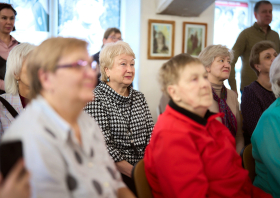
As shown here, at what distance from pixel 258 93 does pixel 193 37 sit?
2314 mm

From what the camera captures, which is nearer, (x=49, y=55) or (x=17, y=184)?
(x=17, y=184)

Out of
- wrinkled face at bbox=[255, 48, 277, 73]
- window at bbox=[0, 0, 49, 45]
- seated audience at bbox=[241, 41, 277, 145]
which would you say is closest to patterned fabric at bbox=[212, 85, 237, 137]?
seated audience at bbox=[241, 41, 277, 145]

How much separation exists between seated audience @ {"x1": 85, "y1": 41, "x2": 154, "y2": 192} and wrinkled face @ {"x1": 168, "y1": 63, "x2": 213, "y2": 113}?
759mm

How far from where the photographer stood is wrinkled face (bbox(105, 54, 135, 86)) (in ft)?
6.87

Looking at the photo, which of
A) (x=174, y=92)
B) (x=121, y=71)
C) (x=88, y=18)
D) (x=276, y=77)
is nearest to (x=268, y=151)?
(x=276, y=77)

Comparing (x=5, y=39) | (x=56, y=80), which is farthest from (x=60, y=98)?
(x=5, y=39)

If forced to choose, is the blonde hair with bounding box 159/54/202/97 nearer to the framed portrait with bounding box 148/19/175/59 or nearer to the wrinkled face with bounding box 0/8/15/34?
the wrinkled face with bounding box 0/8/15/34

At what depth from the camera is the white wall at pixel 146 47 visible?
13.7 feet

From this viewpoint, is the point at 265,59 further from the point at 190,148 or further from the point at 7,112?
the point at 7,112

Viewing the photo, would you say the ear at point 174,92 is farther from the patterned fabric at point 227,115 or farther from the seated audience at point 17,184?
the patterned fabric at point 227,115

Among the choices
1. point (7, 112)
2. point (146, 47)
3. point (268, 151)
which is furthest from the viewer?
point (146, 47)

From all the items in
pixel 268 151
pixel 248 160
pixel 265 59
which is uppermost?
pixel 265 59

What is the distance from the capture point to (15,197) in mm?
742

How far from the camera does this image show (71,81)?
0.94 meters
